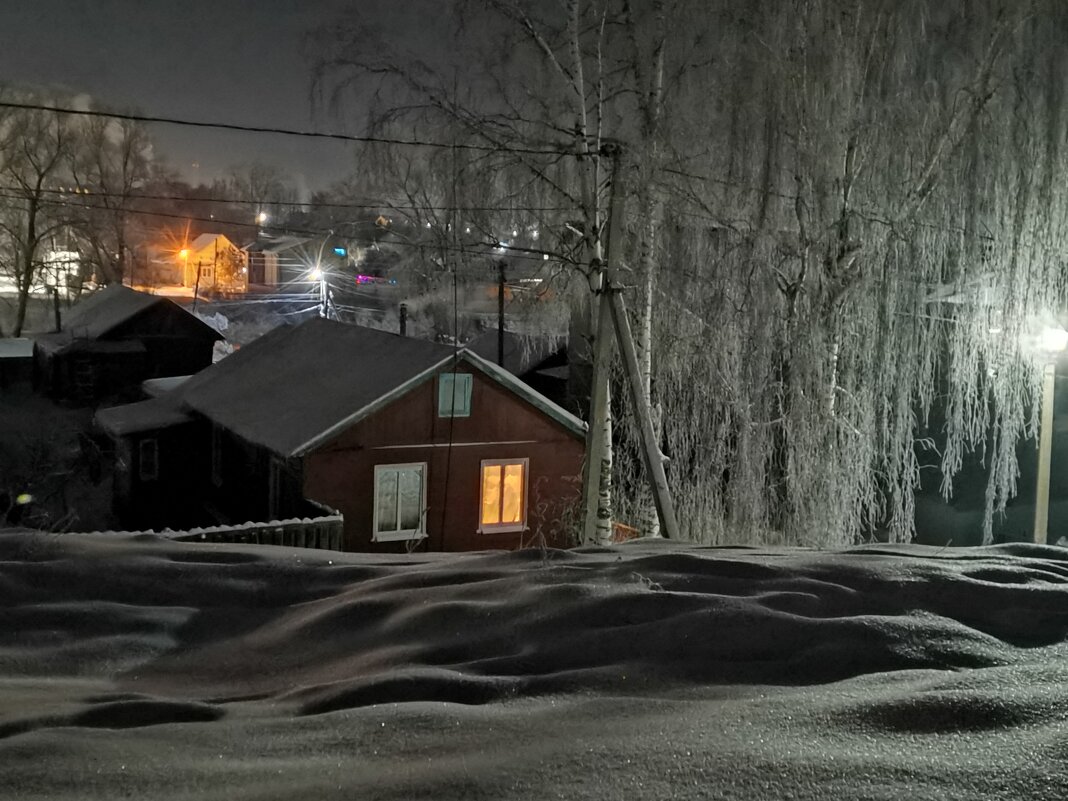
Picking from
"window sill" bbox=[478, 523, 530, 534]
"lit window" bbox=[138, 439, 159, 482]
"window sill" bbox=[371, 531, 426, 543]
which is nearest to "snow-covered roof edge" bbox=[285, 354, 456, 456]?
"window sill" bbox=[371, 531, 426, 543]

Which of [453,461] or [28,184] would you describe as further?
[28,184]

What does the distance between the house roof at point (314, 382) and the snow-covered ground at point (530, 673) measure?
1047cm

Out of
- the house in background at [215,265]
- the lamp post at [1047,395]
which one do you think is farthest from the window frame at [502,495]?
the house in background at [215,265]

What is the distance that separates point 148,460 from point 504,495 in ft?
28.6

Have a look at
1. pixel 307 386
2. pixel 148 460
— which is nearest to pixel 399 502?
pixel 307 386

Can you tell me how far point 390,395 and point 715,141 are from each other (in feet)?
23.7

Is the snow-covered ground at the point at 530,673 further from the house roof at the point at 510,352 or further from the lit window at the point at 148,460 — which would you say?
the house roof at the point at 510,352

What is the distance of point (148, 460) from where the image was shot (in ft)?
69.4

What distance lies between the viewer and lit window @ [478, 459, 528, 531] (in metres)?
18.2

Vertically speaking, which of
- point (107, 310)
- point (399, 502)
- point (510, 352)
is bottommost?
point (399, 502)

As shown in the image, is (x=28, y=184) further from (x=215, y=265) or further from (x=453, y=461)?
(x=453, y=461)

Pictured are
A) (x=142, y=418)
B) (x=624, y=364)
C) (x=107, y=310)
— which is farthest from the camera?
(x=107, y=310)

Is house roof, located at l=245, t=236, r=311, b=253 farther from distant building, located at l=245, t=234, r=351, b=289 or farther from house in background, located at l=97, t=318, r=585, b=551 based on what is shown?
house in background, located at l=97, t=318, r=585, b=551

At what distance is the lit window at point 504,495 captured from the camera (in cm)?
1825
